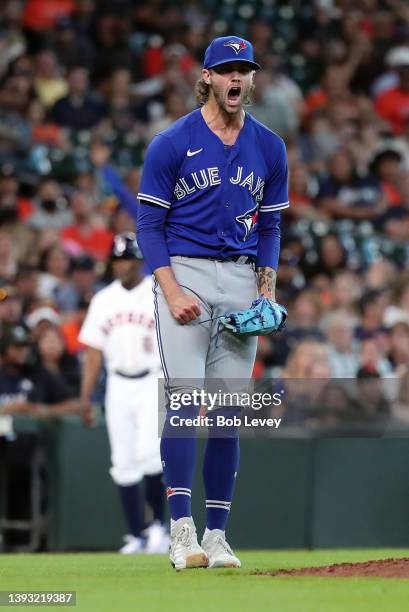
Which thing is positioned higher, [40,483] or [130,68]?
[130,68]

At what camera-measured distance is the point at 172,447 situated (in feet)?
18.5

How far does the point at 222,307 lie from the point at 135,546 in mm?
3952

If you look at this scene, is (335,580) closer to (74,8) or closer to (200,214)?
(200,214)

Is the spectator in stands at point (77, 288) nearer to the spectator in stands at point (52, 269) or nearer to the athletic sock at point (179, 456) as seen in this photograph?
the spectator in stands at point (52, 269)

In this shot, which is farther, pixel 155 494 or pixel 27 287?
pixel 27 287

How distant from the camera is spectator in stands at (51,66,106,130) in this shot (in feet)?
49.0

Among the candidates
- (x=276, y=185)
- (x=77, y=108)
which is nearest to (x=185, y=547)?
(x=276, y=185)

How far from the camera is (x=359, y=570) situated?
5.66m

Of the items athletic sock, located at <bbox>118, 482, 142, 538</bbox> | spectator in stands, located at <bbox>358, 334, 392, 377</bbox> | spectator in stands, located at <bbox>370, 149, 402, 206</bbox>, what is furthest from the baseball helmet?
spectator in stands, located at <bbox>370, 149, 402, 206</bbox>

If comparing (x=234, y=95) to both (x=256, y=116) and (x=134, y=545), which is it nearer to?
(x=134, y=545)

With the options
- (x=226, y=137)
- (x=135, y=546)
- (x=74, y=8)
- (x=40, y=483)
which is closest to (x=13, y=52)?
(x=74, y=8)

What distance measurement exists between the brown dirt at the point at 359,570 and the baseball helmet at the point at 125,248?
13.0ft

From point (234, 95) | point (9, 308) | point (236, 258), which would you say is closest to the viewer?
point (234, 95)

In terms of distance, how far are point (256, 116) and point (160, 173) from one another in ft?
35.2
